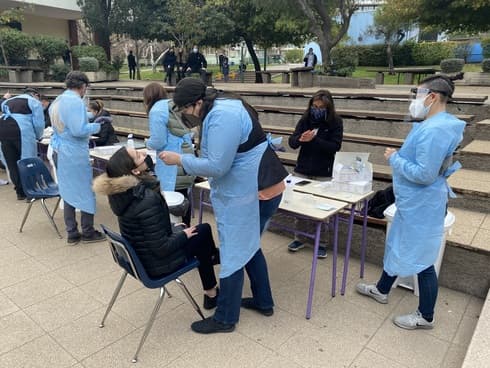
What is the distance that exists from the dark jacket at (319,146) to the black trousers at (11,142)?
144 inches

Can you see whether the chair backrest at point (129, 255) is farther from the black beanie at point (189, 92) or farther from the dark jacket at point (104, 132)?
the dark jacket at point (104, 132)

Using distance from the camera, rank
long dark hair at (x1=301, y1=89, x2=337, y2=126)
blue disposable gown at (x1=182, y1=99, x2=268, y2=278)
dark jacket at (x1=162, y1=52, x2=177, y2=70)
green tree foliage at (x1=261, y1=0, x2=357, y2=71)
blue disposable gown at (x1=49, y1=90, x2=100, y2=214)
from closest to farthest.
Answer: blue disposable gown at (x1=182, y1=99, x2=268, y2=278) → long dark hair at (x1=301, y1=89, x2=337, y2=126) → blue disposable gown at (x1=49, y1=90, x2=100, y2=214) → green tree foliage at (x1=261, y1=0, x2=357, y2=71) → dark jacket at (x1=162, y1=52, x2=177, y2=70)

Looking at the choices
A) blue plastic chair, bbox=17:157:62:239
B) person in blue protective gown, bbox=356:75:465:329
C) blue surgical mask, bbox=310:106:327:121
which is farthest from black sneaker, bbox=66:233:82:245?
person in blue protective gown, bbox=356:75:465:329

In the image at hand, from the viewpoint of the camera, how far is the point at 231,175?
2357 millimetres

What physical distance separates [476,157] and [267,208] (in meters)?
3.04

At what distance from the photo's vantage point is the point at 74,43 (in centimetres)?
2072

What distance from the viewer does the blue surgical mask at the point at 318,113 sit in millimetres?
3468

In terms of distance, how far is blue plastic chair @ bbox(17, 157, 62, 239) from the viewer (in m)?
4.22

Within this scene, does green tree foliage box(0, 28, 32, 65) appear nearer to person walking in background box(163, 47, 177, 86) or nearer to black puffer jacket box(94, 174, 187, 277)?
person walking in background box(163, 47, 177, 86)

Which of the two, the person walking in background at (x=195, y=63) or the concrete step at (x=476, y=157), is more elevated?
the person walking in background at (x=195, y=63)

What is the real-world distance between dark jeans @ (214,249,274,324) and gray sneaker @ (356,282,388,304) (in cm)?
77

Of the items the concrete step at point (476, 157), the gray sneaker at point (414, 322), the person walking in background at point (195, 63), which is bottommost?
the gray sneaker at point (414, 322)

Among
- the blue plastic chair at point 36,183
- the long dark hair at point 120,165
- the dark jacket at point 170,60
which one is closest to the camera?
the long dark hair at point 120,165

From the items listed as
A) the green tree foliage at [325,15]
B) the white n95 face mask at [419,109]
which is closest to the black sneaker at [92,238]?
the white n95 face mask at [419,109]
